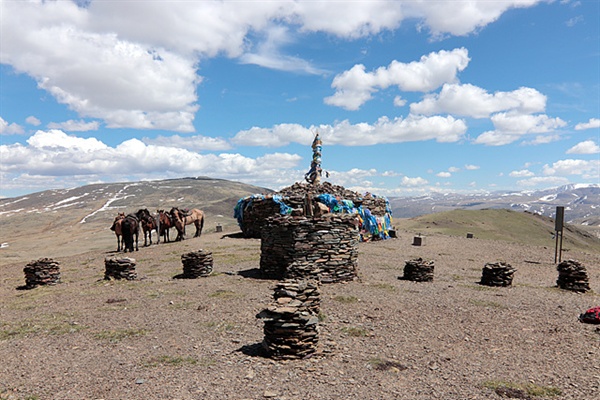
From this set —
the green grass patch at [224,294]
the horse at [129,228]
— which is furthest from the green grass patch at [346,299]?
the horse at [129,228]

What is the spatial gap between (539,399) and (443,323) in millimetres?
4685

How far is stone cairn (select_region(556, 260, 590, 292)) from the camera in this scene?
17484mm

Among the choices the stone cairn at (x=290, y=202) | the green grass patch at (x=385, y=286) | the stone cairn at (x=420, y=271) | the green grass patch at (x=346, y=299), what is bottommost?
the green grass patch at (x=385, y=286)

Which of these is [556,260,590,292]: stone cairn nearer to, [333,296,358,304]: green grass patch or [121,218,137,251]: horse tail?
[333,296,358,304]: green grass patch

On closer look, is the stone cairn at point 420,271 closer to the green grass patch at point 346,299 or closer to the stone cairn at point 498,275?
the stone cairn at point 498,275

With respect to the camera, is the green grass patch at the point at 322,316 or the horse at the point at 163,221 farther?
the horse at the point at 163,221

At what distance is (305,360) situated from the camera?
888cm

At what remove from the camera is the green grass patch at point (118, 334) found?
1044 cm

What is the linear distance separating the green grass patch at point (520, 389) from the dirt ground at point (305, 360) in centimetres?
3

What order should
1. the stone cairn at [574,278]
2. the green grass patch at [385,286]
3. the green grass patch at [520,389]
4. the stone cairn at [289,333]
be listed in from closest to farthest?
the green grass patch at [520,389] → the stone cairn at [289,333] → the green grass patch at [385,286] → the stone cairn at [574,278]

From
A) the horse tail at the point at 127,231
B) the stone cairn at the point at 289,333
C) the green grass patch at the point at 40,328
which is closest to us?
the stone cairn at the point at 289,333

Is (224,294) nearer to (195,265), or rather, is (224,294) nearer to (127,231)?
(195,265)

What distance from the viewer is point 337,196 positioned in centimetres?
3538

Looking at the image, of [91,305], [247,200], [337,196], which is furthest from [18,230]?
[91,305]
